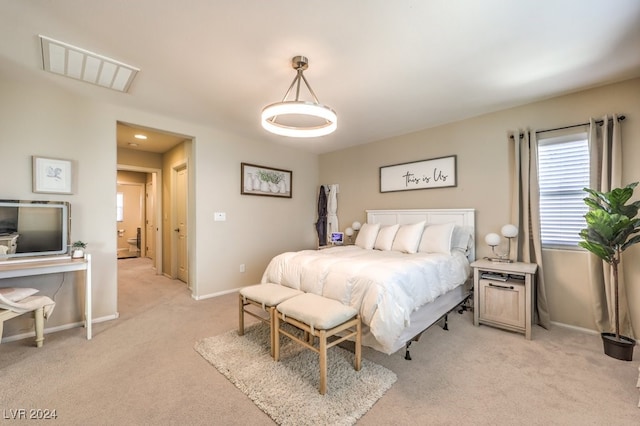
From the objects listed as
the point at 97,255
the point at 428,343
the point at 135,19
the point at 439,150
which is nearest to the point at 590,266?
the point at 428,343

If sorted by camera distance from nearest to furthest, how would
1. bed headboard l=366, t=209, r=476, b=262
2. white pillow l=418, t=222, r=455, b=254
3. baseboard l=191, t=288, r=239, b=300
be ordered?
white pillow l=418, t=222, r=455, b=254
bed headboard l=366, t=209, r=476, b=262
baseboard l=191, t=288, r=239, b=300

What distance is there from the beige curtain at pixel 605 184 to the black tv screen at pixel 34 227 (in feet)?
17.1

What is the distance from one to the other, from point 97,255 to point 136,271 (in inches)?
117

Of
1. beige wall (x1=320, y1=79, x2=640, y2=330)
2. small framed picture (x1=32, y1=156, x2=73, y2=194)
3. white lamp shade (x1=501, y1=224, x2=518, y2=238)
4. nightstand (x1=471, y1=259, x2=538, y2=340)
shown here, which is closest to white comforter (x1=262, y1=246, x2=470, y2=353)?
nightstand (x1=471, y1=259, x2=538, y2=340)

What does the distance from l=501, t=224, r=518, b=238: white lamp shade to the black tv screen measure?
4594 millimetres

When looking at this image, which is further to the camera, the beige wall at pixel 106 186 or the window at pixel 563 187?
the window at pixel 563 187

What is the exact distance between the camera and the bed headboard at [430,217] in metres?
3.45

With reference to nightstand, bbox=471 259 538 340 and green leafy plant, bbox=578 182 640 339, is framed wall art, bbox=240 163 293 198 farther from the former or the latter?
green leafy plant, bbox=578 182 640 339

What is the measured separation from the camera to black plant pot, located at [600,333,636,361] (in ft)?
7.06

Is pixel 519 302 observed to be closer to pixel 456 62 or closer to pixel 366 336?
pixel 366 336

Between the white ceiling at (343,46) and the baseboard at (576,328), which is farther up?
the white ceiling at (343,46)

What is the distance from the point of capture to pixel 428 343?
8.17 feet

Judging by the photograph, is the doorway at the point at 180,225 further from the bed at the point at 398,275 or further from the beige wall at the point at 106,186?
the bed at the point at 398,275

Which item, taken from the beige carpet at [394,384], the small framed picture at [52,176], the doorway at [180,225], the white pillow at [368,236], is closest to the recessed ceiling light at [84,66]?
the small framed picture at [52,176]
